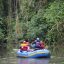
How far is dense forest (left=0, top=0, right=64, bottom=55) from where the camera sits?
24734 millimetres

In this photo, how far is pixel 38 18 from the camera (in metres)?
29.6

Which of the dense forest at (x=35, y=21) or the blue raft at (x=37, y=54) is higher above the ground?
the dense forest at (x=35, y=21)

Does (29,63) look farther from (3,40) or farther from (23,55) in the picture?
(3,40)

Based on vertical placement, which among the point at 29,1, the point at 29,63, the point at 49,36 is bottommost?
the point at 29,63

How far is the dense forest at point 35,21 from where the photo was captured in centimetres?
2473

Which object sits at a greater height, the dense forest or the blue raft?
the dense forest

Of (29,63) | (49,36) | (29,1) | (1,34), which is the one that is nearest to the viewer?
(29,63)

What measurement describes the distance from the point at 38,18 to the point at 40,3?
13.8 feet

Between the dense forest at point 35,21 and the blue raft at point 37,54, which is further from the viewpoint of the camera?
the dense forest at point 35,21

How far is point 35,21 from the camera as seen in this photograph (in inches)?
1182

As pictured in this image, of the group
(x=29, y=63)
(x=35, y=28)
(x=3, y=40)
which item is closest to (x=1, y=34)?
(x=3, y=40)

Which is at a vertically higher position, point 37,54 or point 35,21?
point 35,21

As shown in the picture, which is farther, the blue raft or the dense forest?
the dense forest

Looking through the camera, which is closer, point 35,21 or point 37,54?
point 37,54
